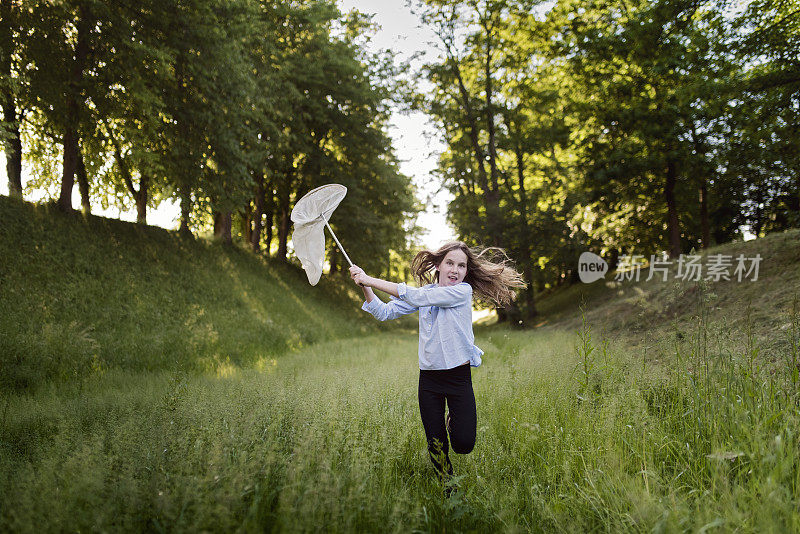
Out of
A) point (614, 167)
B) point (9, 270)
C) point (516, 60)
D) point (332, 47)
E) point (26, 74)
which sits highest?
point (332, 47)

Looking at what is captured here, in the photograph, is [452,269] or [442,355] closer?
[442,355]

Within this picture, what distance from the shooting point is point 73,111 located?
12281mm

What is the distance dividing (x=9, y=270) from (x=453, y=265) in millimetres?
11077

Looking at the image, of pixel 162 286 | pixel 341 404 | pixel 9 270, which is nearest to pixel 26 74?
pixel 9 270

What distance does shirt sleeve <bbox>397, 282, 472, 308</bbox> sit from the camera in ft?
11.7

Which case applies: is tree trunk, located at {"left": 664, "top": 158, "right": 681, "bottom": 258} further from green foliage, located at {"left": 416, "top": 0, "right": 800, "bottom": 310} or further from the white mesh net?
the white mesh net

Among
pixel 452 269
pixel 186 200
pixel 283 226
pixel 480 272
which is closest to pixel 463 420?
pixel 452 269

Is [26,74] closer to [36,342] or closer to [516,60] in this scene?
[36,342]

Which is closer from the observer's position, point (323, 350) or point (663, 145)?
point (323, 350)

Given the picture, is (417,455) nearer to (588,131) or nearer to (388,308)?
(388,308)

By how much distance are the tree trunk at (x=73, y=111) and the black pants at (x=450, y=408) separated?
13.2 m

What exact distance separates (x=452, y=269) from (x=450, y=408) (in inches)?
47.3

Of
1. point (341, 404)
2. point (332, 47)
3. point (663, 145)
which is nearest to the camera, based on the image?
point (341, 404)

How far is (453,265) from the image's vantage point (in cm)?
399
